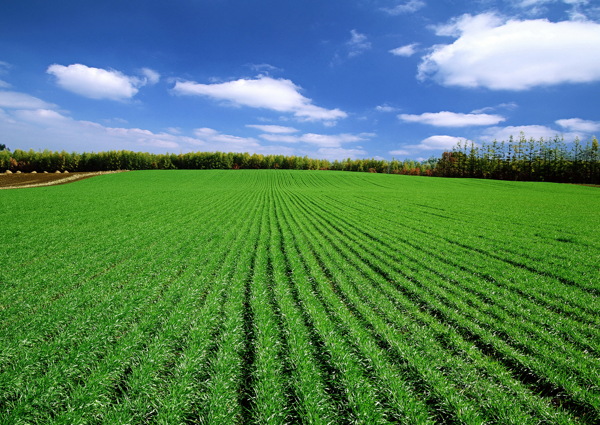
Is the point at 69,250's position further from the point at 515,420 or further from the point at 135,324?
the point at 515,420

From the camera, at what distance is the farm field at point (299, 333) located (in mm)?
4387

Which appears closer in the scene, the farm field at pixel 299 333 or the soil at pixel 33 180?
the farm field at pixel 299 333

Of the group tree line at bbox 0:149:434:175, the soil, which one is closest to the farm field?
the soil

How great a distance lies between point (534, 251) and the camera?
513 inches

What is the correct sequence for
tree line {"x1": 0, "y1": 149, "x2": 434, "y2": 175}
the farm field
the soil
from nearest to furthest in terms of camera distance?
the farm field
the soil
tree line {"x1": 0, "y1": 149, "x2": 434, "y2": 175}

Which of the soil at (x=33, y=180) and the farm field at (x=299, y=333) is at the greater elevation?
the soil at (x=33, y=180)

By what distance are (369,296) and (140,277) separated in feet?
27.4

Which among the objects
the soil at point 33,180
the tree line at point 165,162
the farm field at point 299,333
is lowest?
the farm field at point 299,333

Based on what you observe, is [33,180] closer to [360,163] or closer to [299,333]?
[299,333]

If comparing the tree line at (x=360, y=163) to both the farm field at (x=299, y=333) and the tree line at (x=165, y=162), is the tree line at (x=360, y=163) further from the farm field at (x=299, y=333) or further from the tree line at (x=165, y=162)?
the farm field at (x=299, y=333)

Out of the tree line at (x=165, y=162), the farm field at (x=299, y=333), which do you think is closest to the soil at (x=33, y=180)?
the tree line at (x=165, y=162)

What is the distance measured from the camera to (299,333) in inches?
252

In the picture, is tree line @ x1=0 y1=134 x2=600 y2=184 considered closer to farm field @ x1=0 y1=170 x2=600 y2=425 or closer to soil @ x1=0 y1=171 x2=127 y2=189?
soil @ x1=0 y1=171 x2=127 y2=189

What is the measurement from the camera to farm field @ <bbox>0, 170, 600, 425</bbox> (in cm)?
439
